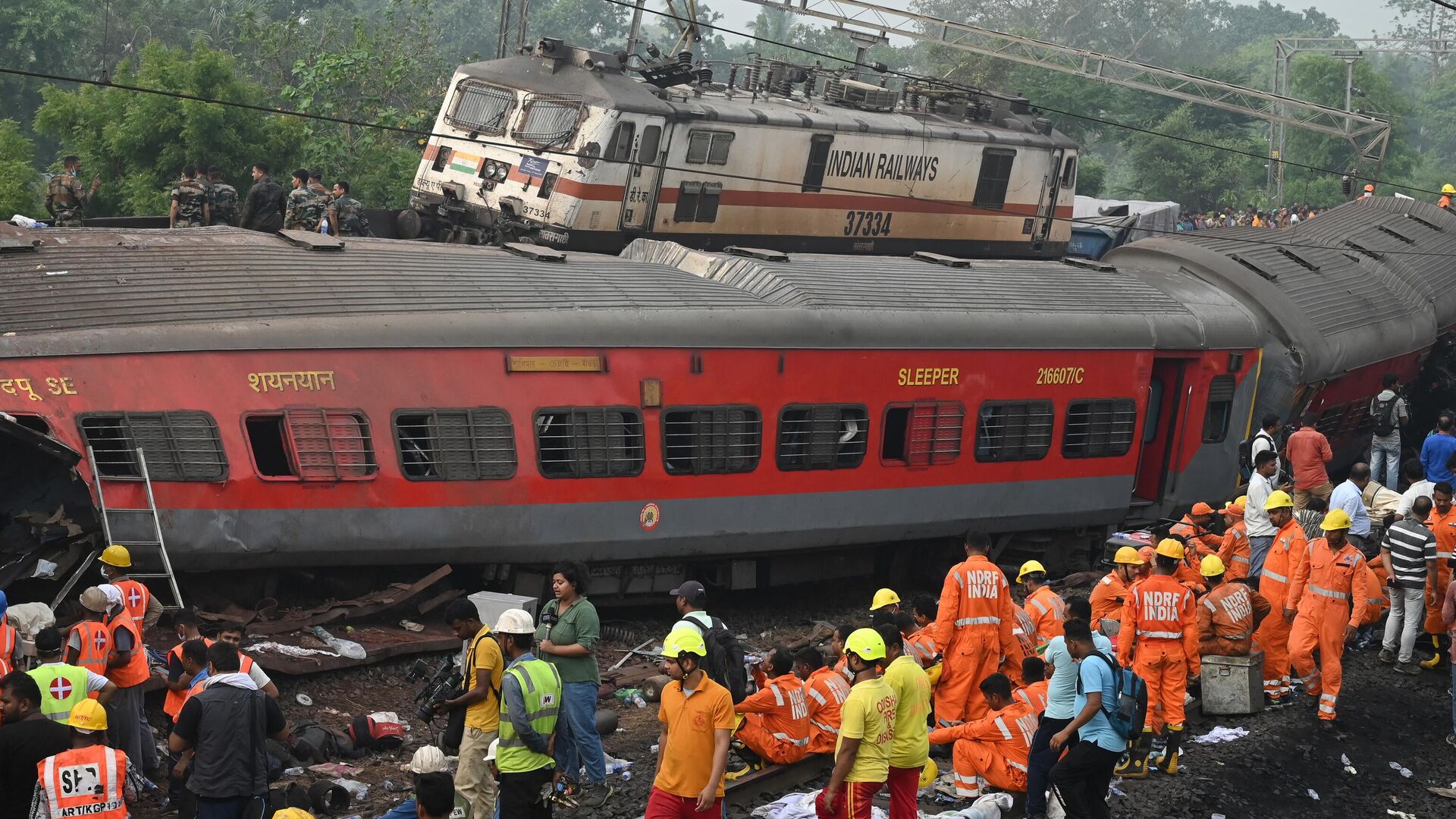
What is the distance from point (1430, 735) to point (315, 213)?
12.9m

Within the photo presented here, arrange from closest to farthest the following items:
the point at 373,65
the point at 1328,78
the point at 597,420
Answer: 1. the point at 597,420
2. the point at 373,65
3. the point at 1328,78

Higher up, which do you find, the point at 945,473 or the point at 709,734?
the point at 709,734

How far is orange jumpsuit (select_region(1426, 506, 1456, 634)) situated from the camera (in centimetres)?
1549

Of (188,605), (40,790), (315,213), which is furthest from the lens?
(315,213)

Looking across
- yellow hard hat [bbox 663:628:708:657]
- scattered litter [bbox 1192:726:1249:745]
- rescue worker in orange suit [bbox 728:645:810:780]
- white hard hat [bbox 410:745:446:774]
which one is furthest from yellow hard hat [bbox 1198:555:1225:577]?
white hard hat [bbox 410:745:446:774]

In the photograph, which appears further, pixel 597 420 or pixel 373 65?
pixel 373 65

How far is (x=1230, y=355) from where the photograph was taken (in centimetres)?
2023

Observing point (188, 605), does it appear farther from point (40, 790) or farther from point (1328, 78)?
point (1328, 78)

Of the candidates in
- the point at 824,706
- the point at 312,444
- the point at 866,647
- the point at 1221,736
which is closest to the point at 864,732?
the point at 866,647

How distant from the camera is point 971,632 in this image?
40.2 ft

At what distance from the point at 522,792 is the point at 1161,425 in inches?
493

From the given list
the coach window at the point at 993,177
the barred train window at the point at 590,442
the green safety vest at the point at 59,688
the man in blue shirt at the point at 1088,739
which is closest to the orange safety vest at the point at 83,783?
the green safety vest at the point at 59,688

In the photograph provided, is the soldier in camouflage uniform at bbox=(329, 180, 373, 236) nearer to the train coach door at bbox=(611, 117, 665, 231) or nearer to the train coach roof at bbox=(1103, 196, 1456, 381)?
the train coach door at bbox=(611, 117, 665, 231)

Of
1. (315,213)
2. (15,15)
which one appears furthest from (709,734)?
(15,15)
